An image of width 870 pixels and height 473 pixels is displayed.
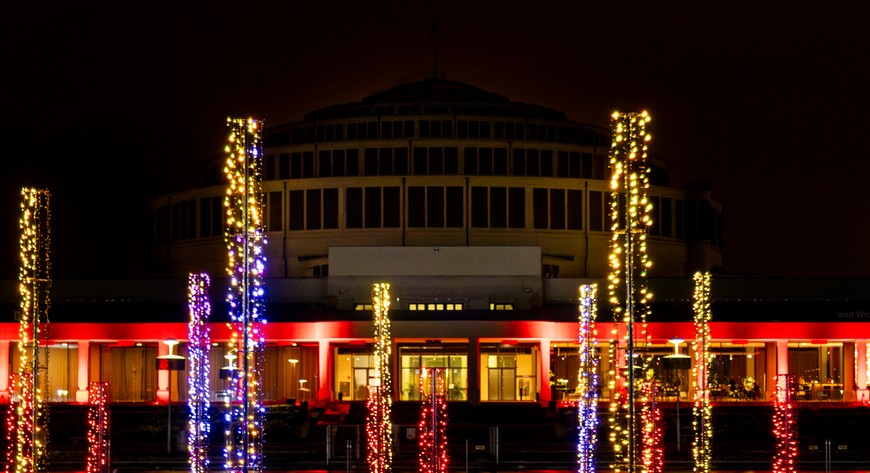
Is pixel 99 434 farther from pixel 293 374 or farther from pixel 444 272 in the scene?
pixel 444 272

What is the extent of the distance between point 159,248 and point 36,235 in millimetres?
49578

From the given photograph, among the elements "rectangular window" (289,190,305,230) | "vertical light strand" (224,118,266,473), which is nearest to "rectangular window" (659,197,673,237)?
"rectangular window" (289,190,305,230)

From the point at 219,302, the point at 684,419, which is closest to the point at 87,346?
the point at 219,302

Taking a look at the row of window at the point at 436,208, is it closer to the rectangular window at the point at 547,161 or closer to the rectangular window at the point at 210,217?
the rectangular window at the point at 547,161

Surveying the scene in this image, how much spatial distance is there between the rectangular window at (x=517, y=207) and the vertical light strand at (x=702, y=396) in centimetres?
1386

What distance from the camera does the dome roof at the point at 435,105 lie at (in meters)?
80.8

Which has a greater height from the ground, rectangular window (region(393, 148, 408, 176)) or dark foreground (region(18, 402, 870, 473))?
rectangular window (region(393, 148, 408, 176))

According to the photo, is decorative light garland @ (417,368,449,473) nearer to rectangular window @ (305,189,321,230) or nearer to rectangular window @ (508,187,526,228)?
rectangular window @ (508,187,526,228)

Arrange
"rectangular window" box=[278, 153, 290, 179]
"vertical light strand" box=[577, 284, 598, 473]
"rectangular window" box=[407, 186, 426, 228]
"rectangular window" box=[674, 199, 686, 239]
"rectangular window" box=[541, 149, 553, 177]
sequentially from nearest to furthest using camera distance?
"vertical light strand" box=[577, 284, 598, 473], "rectangular window" box=[407, 186, 426, 228], "rectangular window" box=[541, 149, 553, 177], "rectangular window" box=[278, 153, 290, 179], "rectangular window" box=[674, 199, 686, 239]

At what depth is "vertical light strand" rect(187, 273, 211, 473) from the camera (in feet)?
120

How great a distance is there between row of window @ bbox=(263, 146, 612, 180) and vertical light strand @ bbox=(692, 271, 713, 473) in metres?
16.6

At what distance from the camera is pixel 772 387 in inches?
2510

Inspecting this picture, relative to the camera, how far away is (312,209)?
76125 mm

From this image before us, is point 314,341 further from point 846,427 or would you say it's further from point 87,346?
point 846,427
